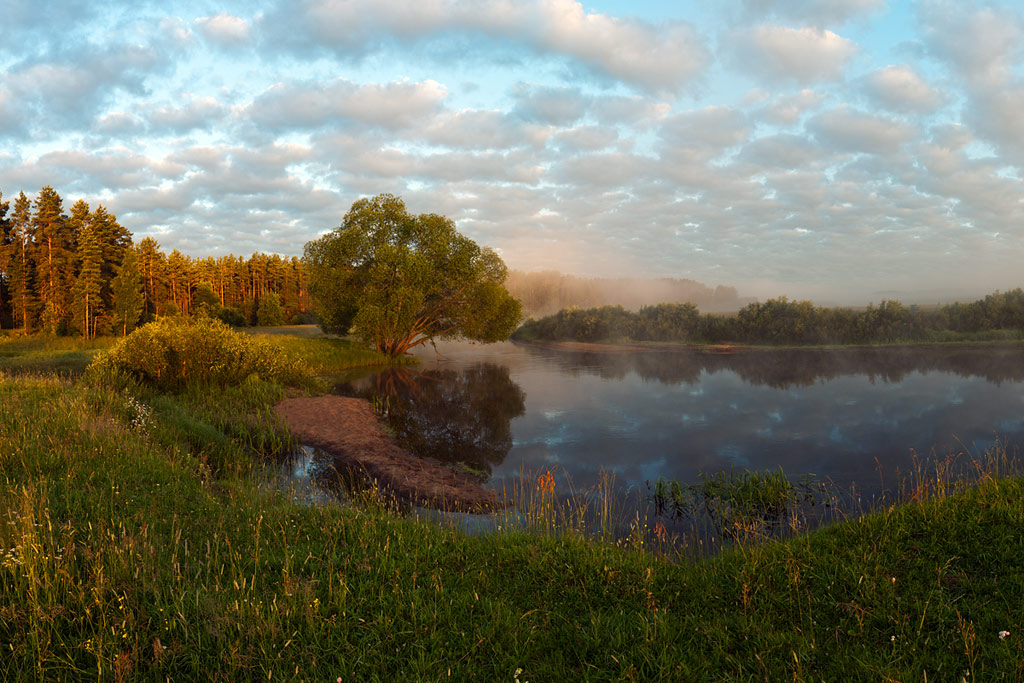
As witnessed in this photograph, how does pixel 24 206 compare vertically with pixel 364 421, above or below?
above

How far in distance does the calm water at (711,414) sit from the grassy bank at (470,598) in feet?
18.3

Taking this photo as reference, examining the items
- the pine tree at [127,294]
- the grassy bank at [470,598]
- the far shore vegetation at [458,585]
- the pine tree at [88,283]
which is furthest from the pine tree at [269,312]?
the grassy bank at [470,598]

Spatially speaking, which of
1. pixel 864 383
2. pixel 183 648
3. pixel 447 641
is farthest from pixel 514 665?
pixel 864 383

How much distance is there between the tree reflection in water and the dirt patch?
2.60 feet

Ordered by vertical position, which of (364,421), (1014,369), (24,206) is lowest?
(364,421)

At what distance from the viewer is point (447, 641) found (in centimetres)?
429

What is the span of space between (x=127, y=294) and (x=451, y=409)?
155 ft

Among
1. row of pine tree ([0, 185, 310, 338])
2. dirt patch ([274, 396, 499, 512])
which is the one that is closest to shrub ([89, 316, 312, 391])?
dirt patch ([274, 396, 499, 512])

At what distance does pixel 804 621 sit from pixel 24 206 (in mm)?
73052

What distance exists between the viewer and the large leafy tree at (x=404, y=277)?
33500 millimetres

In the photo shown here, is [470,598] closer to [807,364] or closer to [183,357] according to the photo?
[183,357]

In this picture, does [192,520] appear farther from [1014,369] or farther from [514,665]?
[1014,369]

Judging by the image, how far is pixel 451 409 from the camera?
69.7 ft

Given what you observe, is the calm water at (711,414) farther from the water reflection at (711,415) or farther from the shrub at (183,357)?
the shrub at (183,357)
